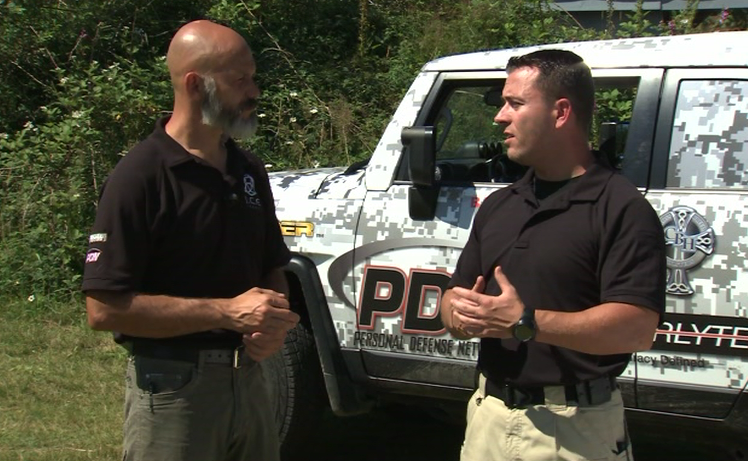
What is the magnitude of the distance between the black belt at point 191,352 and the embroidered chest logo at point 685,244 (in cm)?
179

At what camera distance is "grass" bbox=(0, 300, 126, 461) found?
15.7 feet

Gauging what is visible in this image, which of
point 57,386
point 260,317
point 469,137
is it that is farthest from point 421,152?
point 57,386

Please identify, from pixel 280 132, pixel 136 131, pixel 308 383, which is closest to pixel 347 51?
pixel 280 132

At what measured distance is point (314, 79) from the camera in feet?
31.1

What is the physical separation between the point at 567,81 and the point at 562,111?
0.27 ft

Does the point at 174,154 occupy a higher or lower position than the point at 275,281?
higher

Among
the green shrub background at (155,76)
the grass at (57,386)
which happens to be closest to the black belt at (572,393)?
the grass at (57,386)

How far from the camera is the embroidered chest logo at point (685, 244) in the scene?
11.6ft

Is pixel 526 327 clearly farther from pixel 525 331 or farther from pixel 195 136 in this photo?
pixel 195 136

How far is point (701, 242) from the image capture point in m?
3.54

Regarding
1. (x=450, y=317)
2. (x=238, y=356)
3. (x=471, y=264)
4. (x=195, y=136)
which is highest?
(x=195, y=136)

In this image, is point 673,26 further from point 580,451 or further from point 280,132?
point 580,451

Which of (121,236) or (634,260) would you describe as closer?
(634,260)

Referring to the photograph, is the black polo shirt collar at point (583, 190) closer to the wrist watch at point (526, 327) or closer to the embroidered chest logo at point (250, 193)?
the wrist watch at point (526, 327)
